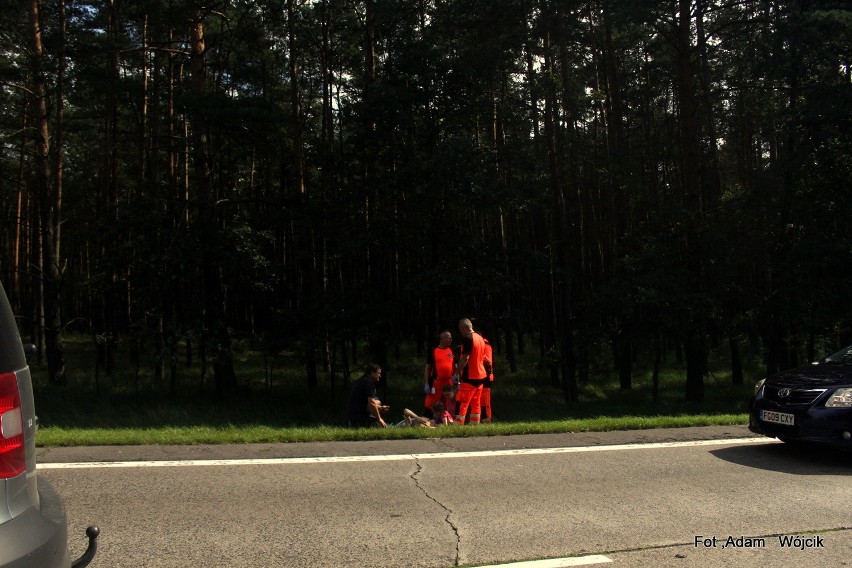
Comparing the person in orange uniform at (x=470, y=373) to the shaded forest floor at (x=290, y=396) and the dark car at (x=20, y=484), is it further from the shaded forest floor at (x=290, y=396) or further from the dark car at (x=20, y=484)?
the dark car at (x=20, y=484)

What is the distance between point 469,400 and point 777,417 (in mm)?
4842

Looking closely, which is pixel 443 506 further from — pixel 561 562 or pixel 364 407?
pixel 364 407

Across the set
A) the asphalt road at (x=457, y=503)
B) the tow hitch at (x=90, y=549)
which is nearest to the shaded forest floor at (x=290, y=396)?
the asphalt road at (x=457, y=503)

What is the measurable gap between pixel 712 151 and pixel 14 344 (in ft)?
121

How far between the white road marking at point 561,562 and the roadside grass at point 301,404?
14.9 ft

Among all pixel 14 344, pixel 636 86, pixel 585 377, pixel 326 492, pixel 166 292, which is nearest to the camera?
pixel 14 344

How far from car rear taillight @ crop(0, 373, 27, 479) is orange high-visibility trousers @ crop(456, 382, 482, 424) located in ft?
30.0

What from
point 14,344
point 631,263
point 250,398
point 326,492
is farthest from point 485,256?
point 14,344

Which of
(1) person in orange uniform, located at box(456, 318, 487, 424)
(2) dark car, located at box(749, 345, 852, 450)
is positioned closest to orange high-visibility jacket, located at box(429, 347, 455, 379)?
(1) person in orange uniform, located at box(456, 318, 487, 424)

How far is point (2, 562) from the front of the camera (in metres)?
2.22

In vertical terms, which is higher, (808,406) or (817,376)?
(817,376)

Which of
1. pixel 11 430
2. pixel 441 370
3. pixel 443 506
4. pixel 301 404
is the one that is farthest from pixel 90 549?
pixel 301 404

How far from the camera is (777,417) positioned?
7844 millimetres

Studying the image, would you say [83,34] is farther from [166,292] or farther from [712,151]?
[712,151]
